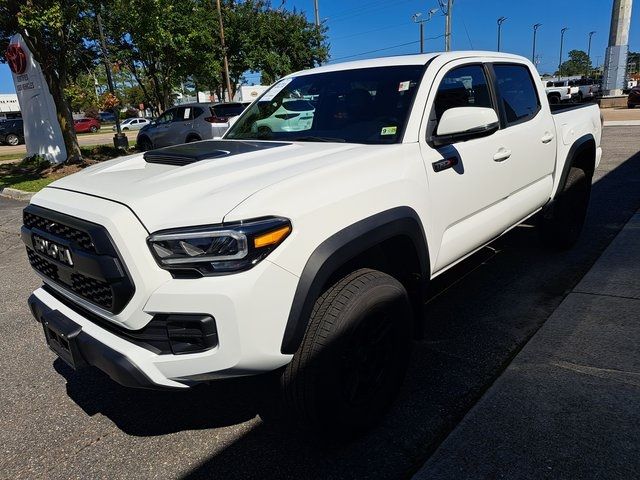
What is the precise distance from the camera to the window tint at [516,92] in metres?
3.62

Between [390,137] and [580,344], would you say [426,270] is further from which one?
[580,344]

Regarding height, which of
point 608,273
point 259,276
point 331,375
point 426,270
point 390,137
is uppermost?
point 390,137

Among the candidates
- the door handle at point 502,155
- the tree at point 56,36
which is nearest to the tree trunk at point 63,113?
the tree at point 56,36

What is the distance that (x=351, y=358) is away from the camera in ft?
7.34

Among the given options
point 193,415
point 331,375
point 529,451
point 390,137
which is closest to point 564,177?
point 390,137

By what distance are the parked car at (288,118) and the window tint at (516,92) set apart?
4.66 feet

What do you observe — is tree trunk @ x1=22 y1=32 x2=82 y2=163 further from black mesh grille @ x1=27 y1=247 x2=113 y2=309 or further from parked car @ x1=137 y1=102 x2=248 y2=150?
black mesh grille @ x1=27 y1=247 x2=113 y2=309

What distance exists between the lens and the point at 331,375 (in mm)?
2072

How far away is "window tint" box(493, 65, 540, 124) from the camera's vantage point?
11.9 ft

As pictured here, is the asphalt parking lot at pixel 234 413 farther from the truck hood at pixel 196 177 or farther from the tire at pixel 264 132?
the tire at pixel 264 132

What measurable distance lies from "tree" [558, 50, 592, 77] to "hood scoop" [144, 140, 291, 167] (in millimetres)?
116041

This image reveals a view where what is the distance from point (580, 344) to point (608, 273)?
1.39 m

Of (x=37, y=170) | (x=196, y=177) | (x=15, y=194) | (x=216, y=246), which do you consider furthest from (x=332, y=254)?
(x=37, y=170)

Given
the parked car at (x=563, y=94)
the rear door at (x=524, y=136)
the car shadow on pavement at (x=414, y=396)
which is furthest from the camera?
the parked car at (x=563, y=94)
